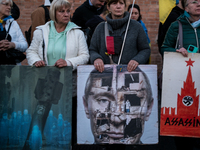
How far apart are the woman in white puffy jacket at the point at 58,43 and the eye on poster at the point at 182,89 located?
102 cm

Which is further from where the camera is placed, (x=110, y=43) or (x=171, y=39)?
(x=171, y=39)

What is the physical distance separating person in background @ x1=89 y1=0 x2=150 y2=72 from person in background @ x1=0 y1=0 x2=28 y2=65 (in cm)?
103

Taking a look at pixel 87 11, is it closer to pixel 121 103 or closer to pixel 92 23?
pixel 92 23

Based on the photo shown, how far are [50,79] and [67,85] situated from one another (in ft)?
0.70

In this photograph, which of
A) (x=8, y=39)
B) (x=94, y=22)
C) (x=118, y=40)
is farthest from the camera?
(x=94, y=22)

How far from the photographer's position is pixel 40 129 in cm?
331

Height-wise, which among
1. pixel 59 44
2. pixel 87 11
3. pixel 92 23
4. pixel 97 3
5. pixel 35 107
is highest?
pixel 97 3

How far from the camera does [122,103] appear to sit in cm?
324

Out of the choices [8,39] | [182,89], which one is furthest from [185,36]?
[8,39]

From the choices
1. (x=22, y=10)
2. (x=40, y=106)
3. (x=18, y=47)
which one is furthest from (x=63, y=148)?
(x=22, y=10)

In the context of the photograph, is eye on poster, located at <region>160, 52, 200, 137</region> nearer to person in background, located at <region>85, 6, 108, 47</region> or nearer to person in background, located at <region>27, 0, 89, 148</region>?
person in background, located at <region>27, 0, 89, 148</region>

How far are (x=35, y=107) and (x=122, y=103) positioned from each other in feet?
3.39

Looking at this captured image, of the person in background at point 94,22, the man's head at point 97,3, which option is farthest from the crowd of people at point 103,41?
the man's head at point 97,3

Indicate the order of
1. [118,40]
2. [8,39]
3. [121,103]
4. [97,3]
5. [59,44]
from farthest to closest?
1. [97,3]
2. [8,39]
3. [59,44]
4. [118,40]
5. [121,103]
